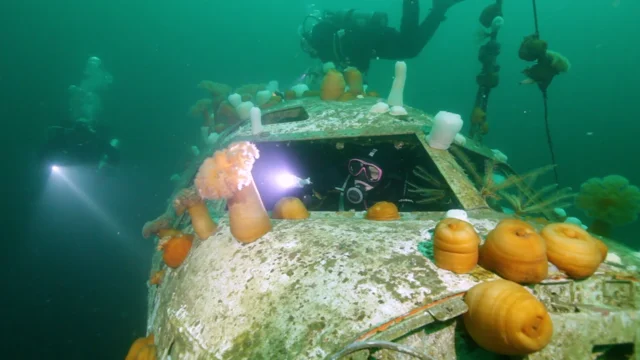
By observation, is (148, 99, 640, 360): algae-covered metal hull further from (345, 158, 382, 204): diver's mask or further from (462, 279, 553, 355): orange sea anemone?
(345, 158, 382, 204): diver's mask

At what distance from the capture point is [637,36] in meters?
86.4

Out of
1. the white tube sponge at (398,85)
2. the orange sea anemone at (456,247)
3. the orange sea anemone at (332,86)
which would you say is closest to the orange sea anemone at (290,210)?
the orange sea anemone at (456,247)

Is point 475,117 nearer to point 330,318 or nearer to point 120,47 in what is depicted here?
point 330,318

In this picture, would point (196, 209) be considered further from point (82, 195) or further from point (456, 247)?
point (82, 195)

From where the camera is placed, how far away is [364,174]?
4121 millimetres

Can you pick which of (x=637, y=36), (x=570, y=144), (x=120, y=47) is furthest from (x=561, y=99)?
(x=120, y=47)

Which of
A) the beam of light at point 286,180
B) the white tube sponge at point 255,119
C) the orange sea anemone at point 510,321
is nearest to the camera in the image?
the orange sea anemone at point 510,321

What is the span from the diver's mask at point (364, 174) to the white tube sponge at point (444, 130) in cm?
89

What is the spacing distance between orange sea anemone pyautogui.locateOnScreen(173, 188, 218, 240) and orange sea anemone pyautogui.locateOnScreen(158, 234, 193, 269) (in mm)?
170

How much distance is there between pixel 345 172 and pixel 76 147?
1221 cm

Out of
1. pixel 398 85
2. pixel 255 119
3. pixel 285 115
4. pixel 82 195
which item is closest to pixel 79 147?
pixel 82 195

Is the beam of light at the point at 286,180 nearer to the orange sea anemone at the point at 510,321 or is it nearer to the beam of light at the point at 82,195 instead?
the orange sea anemone at the point at 510,321

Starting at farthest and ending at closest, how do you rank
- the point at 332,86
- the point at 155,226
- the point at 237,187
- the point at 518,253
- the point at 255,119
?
1. the point at 332,86
2. the point at 255,119
3. the point at 155,226
4. the point at 237,187
5. the point at 518,253

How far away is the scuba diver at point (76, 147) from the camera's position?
11.1 m
